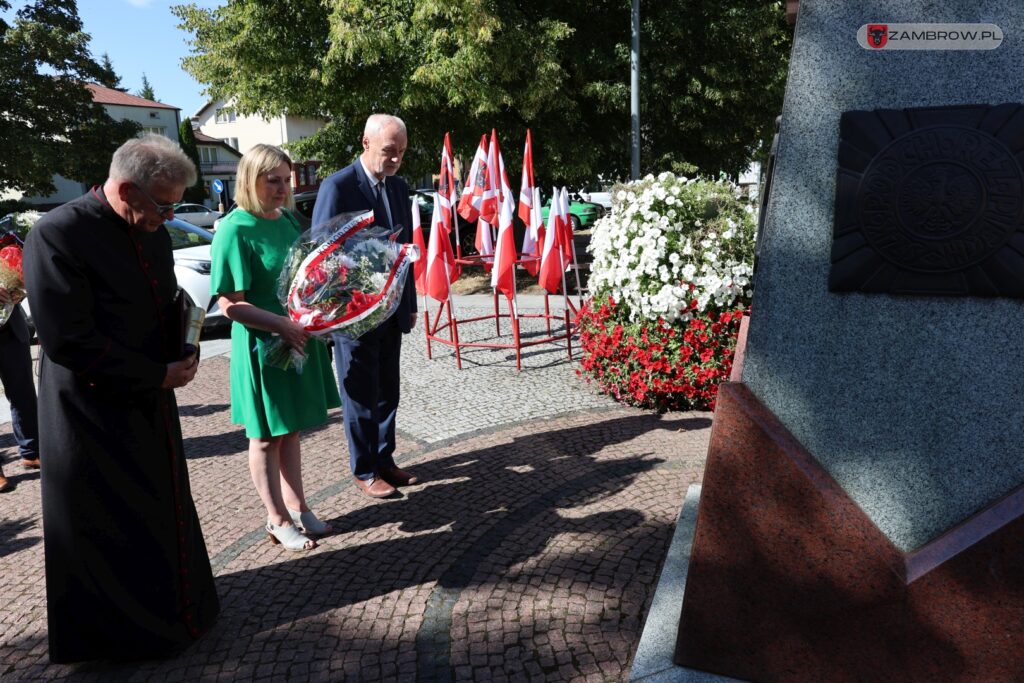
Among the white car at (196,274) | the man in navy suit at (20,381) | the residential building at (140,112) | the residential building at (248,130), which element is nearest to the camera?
the man in navy suit at (20,381)

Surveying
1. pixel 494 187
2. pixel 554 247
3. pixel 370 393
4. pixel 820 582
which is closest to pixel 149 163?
pixel 370 393

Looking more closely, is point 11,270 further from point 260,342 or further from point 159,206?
point 159,206

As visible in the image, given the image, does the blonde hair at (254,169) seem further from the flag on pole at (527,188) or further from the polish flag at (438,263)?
the flag on pole at (527,188)

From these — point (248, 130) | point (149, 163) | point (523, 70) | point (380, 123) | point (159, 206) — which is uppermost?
point (248, 130)

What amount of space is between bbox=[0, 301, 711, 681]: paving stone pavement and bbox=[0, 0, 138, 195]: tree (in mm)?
19835

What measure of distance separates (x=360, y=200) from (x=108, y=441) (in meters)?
1.97

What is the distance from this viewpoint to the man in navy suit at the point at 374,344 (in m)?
4.21

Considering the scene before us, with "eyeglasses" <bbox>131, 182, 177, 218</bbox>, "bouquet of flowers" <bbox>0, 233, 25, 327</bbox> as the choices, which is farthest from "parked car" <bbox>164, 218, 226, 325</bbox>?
"eyeglasses" <bbox>131, 182, 177, 218</bbox>

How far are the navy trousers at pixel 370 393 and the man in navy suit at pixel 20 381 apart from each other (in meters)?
2.32

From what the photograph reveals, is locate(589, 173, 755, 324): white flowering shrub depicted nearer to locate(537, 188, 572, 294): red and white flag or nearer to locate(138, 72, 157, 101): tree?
locate(537, 188, 572, 294): red and white flag

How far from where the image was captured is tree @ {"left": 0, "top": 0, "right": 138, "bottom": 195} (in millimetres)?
22328

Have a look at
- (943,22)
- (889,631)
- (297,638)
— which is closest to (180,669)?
(297,638)

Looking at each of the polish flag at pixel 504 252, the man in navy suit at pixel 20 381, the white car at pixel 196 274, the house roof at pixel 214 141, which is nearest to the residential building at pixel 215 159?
the house roof at pixel 214 141

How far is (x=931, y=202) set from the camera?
2.44 metres
